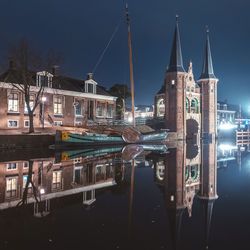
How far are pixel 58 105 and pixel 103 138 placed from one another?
12.5m

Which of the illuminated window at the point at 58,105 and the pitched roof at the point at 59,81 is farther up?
the pitched roof at the point at 59,81

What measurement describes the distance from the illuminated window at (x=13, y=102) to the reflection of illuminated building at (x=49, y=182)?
2142 centimetres

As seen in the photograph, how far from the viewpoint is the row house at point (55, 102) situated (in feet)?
116

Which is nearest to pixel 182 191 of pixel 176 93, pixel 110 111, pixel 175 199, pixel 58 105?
pixel 175 199

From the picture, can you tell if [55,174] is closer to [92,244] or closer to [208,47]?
[92,244]

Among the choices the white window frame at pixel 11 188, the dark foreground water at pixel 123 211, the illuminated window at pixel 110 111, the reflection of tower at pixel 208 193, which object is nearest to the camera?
the dark foreground water at pixel 123 211

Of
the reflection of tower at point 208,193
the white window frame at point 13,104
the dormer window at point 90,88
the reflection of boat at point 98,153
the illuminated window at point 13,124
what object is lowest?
the reflection of tower at point 208,193

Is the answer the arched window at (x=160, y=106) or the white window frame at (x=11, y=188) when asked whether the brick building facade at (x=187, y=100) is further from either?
the white window frame at (x=11, y=188)

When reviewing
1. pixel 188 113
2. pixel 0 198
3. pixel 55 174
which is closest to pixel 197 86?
pixel 188 113

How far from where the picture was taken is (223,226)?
6.30 m

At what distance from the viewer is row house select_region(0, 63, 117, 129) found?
35312mm

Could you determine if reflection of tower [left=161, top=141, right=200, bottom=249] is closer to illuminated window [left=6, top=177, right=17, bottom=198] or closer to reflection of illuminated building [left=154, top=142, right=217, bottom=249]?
reflection of illuminated building [left=154, top=142, right=217, bottom=249]

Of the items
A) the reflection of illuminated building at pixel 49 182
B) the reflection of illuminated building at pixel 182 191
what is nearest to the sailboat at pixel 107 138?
the reflection of illuminated building at pixel 49 182

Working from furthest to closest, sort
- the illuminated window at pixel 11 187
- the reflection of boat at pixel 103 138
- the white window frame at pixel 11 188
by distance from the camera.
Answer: the reflection of boat at pixel 103 138
the illuminated window at pixel 11 187
the white window frame at pixel 11 188
